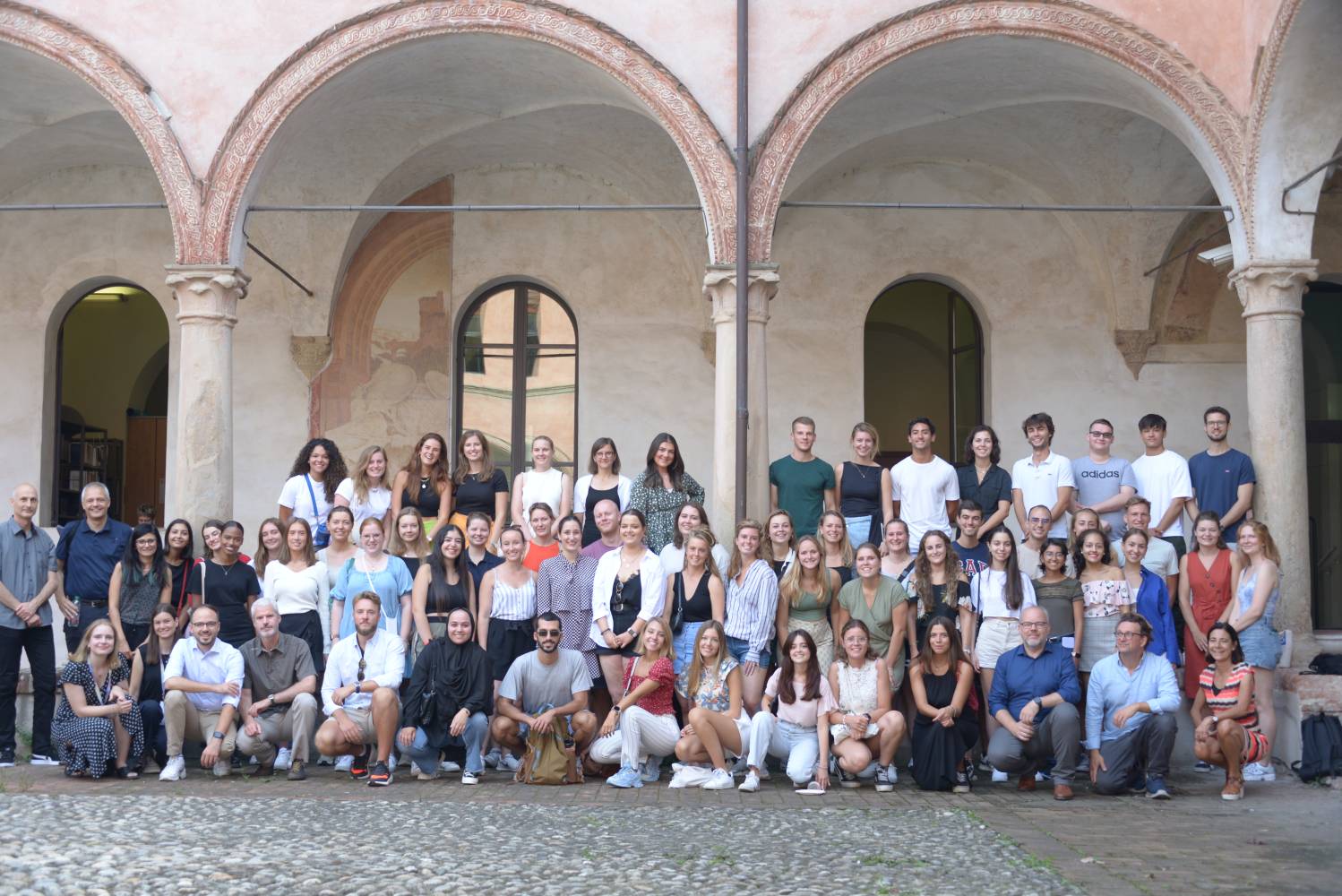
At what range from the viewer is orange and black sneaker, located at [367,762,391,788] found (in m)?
8.64

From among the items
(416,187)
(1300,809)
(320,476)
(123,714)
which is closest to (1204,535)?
(1300,809)

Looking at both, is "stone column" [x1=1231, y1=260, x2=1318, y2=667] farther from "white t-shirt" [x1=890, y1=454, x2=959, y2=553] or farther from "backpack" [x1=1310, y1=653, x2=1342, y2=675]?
"white t-shirt" [x1=890, y1=454, x2=959, y2=553]

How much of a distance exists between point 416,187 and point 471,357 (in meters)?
1.71

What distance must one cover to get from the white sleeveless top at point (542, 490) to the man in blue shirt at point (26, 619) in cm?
305

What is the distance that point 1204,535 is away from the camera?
371 inches

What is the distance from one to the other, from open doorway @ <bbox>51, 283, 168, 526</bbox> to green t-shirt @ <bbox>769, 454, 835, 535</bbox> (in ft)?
30.6

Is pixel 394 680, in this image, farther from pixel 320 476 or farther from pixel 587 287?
pixel 587 287

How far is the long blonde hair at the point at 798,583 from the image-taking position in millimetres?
9125

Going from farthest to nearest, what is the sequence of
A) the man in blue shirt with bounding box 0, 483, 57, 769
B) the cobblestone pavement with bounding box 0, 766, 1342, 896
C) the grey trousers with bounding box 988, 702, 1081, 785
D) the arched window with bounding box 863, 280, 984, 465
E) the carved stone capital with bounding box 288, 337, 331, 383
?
the arched window with bounding box 863, 280, 984, 465 < the carved stone capital with bounding box 288, 337, 331, 383 < the man in blue shirt with bounding box 0, 483, 57, 769 < the grey trousers with bounding box 988, 702, 1081, 785 < the cobblestone pavement with bounding box 0, 766, 1342, 896

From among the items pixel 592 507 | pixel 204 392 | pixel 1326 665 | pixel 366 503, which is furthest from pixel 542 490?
pixel 1326 665

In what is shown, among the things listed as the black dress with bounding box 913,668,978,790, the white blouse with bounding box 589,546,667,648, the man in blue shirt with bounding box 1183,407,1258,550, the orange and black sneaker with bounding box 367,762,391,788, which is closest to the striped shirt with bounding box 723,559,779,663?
the white blouse with bounding box 589,546,667,648

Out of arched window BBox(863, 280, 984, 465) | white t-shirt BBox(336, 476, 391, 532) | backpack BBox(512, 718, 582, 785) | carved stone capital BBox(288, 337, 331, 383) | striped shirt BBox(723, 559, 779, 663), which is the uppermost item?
arched window BBox(863, 280, 984, 465)

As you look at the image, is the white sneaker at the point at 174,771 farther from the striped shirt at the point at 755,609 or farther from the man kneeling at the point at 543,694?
the striped shirt at the point at 755,609

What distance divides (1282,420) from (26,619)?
8.56 metres
